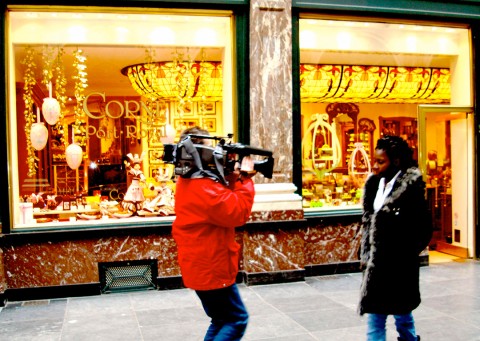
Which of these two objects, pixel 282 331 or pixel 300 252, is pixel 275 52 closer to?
pixel 300 252

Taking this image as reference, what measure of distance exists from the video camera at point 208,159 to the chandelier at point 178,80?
3.90 meters

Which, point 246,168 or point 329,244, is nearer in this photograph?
point 246,168

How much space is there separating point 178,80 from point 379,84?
10.8ft

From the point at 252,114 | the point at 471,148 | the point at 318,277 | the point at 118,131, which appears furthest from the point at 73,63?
the point at 471,148

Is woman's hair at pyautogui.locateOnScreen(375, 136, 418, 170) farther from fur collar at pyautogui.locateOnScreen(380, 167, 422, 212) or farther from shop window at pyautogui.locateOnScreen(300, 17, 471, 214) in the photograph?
shop window at pyautogui.locateOnScreen(300, 17, 471, 214)

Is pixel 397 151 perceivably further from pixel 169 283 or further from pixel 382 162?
pixel 169 283

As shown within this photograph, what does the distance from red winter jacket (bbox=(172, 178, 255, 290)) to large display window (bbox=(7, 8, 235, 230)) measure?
138 inches

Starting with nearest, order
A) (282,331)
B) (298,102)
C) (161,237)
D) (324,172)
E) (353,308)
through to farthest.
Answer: (282,331) → (353,308) → (161,237) → (298,102) → (324,172)

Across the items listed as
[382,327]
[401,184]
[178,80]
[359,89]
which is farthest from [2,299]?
[359,89]

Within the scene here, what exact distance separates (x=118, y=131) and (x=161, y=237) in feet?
4.97

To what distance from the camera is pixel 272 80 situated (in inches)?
279

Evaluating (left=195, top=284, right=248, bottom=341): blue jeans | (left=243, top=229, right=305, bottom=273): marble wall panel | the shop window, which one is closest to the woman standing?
(left=195, top=284, right=248, bottom=341): blue jeans

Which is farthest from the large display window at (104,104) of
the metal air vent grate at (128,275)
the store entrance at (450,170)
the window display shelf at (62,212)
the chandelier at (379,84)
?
the store entrance at (450,170)

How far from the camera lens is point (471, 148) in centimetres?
823
